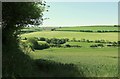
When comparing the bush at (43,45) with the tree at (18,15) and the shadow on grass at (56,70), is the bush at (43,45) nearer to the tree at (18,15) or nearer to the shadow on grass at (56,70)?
the tree at (18,15)

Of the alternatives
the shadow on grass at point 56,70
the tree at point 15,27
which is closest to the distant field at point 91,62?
the shadow on grass at point 56,70

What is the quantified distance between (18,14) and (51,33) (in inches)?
2357

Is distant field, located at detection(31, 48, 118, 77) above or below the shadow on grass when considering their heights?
below

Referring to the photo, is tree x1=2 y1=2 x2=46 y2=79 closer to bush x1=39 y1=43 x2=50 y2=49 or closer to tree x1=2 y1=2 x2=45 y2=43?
tree x1=2 y1=2 x2=45 y2=43

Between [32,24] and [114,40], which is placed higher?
[32,24]

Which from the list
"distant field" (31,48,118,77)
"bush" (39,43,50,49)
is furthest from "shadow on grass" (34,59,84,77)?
"bush" (39,43,50,49)

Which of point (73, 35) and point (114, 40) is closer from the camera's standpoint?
point (114, 40)

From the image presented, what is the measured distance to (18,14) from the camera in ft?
74.3

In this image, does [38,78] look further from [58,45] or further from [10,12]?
[58,45]

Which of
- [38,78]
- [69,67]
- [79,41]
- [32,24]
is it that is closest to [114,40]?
[79,41]

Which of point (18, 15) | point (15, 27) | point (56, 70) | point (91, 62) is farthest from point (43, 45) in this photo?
point (56, 70)

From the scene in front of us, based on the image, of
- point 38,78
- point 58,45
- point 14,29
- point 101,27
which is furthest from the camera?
point 101,27

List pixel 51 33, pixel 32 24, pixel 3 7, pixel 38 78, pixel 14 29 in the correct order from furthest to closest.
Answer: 1. pixel 51 33
2. pixel 32 24
3. pixel 14 29
4. pixel 3 7
5. pixel 38 78

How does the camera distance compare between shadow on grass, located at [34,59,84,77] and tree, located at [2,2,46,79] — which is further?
shadow on grass, located at [34,59,84,77]
